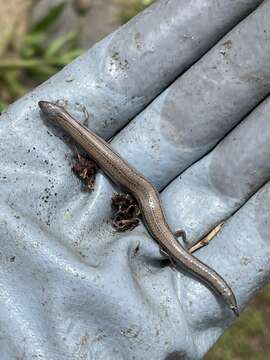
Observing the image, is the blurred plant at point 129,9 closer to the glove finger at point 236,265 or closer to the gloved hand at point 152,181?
the gloved hand at point 152,181

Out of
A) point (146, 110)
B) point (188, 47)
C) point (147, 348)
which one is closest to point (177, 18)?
point (188, 47)

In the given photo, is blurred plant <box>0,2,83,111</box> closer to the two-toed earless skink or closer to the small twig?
the two-toed earless skink

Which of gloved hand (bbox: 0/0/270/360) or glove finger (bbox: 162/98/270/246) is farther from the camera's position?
glove finger (bbox: 162/98/270/246)

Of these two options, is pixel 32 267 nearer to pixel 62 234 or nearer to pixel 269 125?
pixel 62 234

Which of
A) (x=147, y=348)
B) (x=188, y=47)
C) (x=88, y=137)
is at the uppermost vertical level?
(x=188, y=47)

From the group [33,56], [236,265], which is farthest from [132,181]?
[33,56]

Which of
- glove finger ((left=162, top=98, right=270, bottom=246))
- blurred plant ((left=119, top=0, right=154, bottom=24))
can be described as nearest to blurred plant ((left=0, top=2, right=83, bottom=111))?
blurred plant ((left=119, top=0, right=154, bottom=24))
